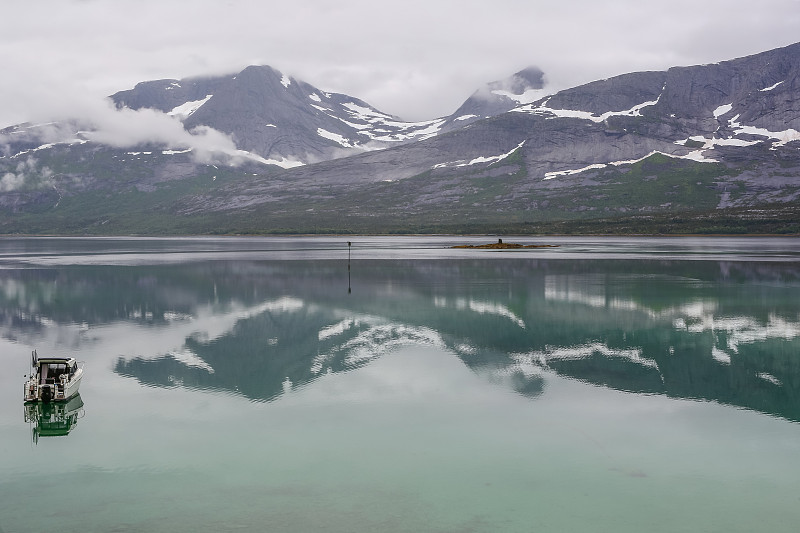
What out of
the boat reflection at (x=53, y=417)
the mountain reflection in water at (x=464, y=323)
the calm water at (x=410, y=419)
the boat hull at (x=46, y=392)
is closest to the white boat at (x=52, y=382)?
the boat hull at (x=46, y=392)

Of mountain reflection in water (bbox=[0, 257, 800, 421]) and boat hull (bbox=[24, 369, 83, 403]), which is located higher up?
boat hull (bbox=[24, 369, 83, 403])

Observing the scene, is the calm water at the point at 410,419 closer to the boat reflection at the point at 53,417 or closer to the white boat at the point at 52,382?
the boat reflection at the point at 53,417

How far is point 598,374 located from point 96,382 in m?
28.0

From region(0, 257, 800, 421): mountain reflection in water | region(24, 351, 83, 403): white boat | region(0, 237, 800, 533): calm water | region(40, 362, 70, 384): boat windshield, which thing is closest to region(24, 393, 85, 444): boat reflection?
region(0, 237, 800, 533): calm water

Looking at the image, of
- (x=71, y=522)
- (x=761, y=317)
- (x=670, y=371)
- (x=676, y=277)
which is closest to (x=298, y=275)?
(x=676, y=277)

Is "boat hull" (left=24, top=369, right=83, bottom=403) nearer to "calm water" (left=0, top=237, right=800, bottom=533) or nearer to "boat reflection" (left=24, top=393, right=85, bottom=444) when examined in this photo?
"boat reflection" (left=24, top=393, right=85, bottom=444)

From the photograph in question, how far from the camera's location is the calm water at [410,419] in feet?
64.8

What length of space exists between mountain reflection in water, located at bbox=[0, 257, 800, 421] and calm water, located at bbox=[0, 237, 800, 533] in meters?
0.33

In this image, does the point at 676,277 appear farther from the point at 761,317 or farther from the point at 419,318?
the point at 419,318

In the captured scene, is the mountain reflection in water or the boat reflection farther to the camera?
the mountain reflection in water

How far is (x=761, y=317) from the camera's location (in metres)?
58.4

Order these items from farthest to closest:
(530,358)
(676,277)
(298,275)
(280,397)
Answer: (298,275) → (676,277) → (530,358) → (280,397)

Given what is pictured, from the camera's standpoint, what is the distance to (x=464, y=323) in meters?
57.0

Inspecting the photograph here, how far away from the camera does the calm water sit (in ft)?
64.8
